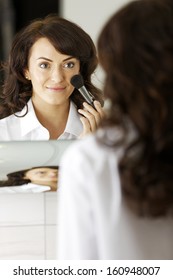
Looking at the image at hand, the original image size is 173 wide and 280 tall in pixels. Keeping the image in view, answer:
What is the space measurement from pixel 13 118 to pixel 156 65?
46 centimetres

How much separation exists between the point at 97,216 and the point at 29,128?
419 mm

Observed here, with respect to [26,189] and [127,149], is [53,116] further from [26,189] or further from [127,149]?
[127,149]

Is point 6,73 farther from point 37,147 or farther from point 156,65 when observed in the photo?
point 156,65

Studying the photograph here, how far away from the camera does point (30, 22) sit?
0.91 metres

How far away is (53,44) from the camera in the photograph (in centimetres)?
88

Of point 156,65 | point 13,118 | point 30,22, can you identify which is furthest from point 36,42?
point 156,65

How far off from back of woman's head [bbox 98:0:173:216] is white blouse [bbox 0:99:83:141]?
0.37m

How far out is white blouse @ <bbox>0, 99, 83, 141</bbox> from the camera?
91 cm

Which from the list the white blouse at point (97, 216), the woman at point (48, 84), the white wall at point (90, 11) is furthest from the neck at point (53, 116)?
the white blouse at point (97, 216)

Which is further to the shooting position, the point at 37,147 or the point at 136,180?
the point at 37,147

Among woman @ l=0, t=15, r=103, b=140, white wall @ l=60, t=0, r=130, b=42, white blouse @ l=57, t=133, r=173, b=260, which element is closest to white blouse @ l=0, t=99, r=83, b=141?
woman @ l=0, t=15, r=103, b=140

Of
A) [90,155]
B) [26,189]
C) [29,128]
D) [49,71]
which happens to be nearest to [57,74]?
[49,71]

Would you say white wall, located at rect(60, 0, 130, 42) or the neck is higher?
white wall, located at rect(60, 0, 130, 42)

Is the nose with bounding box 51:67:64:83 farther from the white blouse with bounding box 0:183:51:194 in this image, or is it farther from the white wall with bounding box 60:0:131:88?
the white blouse with bounding box 0:183:51:194
